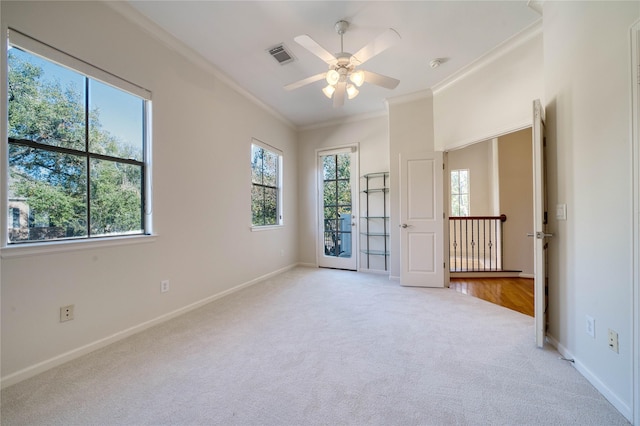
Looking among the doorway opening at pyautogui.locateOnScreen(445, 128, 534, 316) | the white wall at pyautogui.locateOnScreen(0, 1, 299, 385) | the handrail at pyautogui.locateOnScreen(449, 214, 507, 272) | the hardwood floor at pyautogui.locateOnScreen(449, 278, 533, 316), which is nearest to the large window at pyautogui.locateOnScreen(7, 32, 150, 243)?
the white wall at pyautogui.locateOnScreen(0, 1, 299, 385)

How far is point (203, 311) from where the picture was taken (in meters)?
2.93

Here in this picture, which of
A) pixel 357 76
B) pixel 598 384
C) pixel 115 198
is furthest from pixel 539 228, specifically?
pixel 115 198

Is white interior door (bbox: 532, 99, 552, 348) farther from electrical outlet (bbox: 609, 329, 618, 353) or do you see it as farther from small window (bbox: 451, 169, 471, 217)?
small window (bbox: 451, 169, 471, 217)

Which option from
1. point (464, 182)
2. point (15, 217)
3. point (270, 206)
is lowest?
point (15, 217)

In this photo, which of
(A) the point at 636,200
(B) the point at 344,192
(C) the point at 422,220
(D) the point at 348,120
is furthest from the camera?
(B) the point at 344,192

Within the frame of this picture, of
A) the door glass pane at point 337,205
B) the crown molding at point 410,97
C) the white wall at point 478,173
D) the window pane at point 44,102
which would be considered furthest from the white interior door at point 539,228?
the white wall at point 478,173

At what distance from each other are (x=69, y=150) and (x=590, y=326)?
3890 millimetres

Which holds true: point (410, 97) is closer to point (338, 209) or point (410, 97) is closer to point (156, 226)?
point (338, 209)

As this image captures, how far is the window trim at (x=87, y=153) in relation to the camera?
5.43ft

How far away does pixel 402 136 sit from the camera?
4258mm

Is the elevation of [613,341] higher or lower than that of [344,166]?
lower

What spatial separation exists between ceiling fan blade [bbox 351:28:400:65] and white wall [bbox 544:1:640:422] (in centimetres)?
122

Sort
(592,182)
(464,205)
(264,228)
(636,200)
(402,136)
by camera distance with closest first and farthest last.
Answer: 1. (636,200)
2. (592,182)
3. (402,136)
4. (264,228)
5. (464,205)

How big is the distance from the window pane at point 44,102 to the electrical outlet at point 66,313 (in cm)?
121
